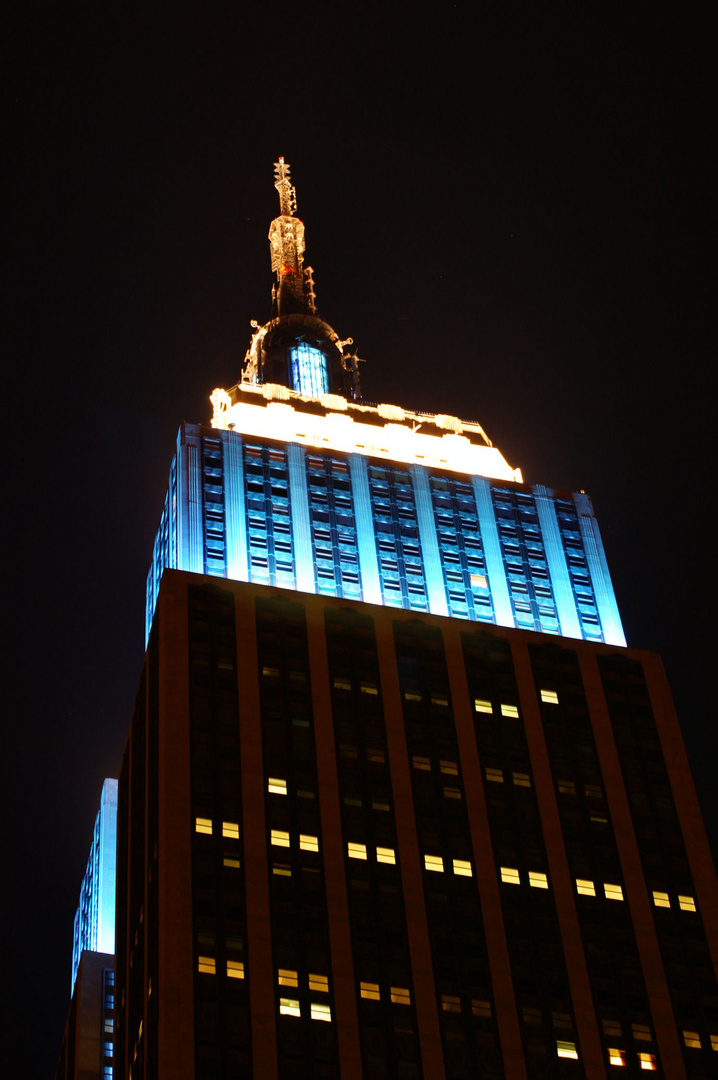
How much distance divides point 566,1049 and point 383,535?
51228 millimetres

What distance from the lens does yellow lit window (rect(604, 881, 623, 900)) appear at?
131875 mm

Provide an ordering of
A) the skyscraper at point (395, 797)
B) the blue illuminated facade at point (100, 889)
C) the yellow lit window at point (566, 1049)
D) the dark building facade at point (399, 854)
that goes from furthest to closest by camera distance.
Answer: the blue illuminated facade at point (100, 889), the yellow lit window at point (566, 1049), the skyscraper at point (395, 797), the dark building facade at point (399, 854)

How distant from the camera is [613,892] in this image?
132250 millimetres

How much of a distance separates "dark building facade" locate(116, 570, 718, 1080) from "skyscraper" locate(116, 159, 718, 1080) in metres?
0.19

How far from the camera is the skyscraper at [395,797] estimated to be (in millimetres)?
119062

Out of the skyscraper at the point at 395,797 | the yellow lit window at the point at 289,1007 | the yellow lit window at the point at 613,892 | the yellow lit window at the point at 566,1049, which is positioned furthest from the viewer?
the yellow lit window at the point at 613,892

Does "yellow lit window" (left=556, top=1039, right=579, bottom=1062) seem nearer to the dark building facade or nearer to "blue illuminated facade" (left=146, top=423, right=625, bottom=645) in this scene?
the dark building facade

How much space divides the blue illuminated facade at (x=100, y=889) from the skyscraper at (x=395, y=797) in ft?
28.0

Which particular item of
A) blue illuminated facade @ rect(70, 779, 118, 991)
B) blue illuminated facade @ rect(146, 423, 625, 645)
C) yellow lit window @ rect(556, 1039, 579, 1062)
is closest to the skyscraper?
yellow lit window @ rect(556, 1039, 579, 1062)

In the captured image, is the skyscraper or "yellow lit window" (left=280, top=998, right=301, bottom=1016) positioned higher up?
the skyscraper

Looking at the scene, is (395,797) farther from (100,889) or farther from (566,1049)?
(100,889)

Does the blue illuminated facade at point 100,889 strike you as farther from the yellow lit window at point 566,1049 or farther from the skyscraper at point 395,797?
the yellow lit window at point 566,1049

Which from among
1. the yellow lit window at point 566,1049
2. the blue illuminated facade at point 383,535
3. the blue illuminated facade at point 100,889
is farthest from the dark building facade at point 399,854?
the blue illuminated facade at point 100,889

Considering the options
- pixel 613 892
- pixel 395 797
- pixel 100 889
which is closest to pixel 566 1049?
pixel 613 892
